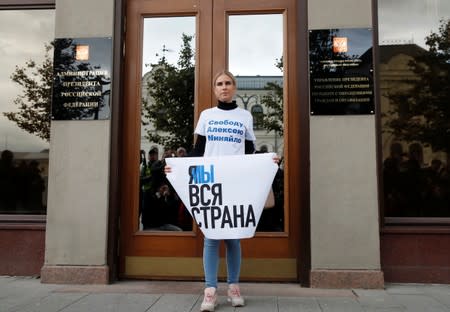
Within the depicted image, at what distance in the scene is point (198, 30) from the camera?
5141 mm

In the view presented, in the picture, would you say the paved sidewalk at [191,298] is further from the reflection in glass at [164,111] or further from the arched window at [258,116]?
the arched window at [258,116]

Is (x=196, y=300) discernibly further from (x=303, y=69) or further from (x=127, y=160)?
(x=303, y=69)

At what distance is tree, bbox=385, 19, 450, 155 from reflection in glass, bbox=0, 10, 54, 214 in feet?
13.2

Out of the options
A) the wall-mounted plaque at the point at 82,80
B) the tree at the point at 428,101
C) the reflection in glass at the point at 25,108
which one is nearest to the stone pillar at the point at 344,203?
the tree at the point at 428,101

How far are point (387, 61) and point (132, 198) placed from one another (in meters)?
3.20

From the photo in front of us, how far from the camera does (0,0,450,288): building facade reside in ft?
15.3

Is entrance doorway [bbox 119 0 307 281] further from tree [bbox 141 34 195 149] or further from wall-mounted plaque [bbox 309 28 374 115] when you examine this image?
wall-mounted plaque [bbox 309 28 374 115]

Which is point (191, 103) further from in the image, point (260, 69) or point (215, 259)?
point (215, 259)

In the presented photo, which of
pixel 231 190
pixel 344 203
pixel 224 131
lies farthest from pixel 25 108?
pixel 344 203

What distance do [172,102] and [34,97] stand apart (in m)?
1.77

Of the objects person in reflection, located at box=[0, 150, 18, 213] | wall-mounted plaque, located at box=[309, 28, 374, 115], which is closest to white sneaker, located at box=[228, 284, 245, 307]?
wall-mounted plaque, located at box=[309, 28, 374, 115]

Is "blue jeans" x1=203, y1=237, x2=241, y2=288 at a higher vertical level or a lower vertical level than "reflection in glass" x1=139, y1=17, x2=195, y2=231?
lower

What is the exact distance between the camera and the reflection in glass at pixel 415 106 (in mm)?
5027

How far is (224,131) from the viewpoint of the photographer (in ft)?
13.1
